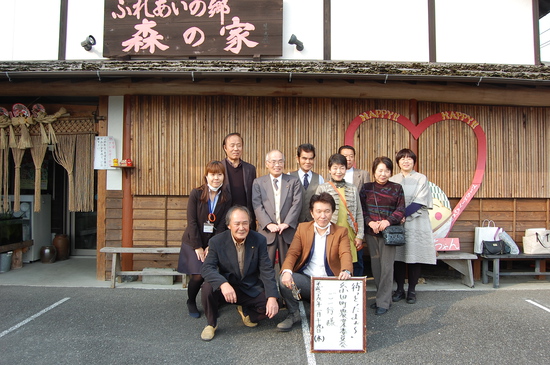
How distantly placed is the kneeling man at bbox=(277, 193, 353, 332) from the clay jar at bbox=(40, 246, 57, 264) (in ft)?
17.7

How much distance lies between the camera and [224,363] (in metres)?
3.12

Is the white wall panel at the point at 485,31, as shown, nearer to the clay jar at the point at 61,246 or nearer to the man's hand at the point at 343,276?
the man's hand at the point at 343,276

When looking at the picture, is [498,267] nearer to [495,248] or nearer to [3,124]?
[495,248]

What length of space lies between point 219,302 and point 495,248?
170 inches

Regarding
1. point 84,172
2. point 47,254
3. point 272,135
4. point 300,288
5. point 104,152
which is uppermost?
point 272,135

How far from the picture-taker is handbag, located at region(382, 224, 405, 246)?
13.7ft

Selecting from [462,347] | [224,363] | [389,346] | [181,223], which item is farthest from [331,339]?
[181,223]

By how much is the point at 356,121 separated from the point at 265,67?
1.72m

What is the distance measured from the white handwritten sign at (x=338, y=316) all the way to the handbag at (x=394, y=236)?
1.05 metres

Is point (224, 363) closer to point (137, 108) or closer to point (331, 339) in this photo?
point (331, 339)

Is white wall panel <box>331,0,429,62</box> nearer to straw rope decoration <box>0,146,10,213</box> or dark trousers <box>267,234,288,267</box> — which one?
dark trousers <box>267,234,288,267</box>

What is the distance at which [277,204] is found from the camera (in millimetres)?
4242

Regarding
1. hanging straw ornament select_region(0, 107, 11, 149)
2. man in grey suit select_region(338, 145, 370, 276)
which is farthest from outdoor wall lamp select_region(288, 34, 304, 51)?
hanging straw ornament select_region(0, 107, 11, 149)

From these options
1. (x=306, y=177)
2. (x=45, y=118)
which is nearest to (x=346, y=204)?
(x=306, y=177)
